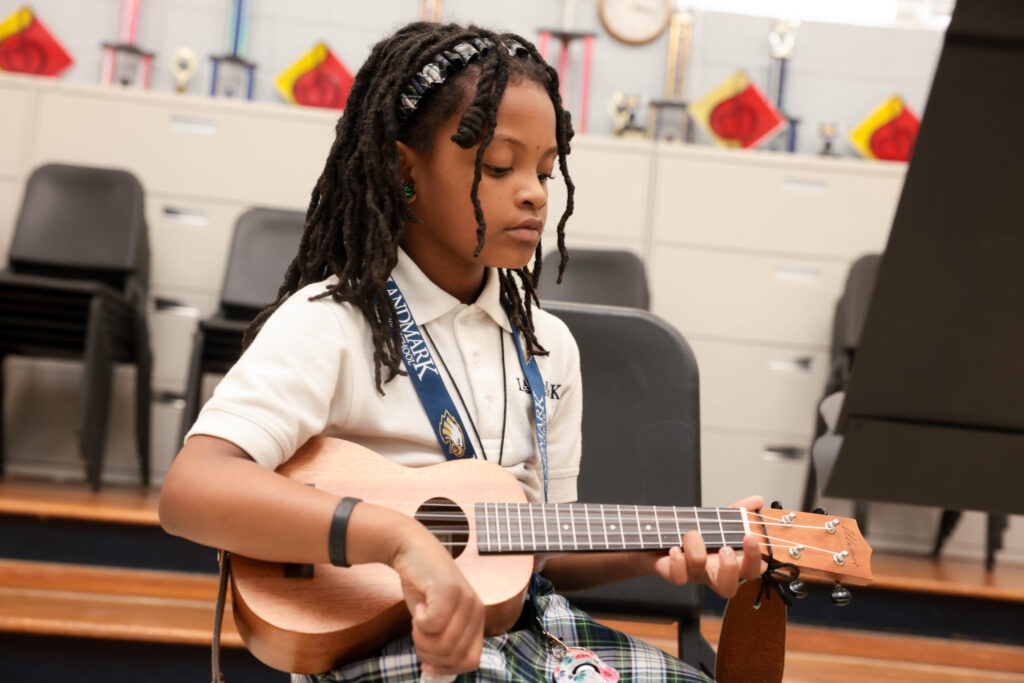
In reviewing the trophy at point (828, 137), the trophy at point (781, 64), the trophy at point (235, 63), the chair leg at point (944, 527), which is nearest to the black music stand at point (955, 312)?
the chair leg at point (944, 527)

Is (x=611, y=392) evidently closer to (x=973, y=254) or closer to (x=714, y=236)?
(x=973, y=254)

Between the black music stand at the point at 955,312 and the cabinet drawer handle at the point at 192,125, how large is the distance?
10.8ft

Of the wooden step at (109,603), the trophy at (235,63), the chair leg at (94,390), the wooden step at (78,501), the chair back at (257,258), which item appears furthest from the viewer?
the trophy at (235,63)

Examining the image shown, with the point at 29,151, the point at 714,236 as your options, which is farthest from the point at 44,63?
the point at 714,236

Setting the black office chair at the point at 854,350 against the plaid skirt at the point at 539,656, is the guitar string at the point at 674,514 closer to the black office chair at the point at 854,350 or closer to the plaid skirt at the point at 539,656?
the plaid skirt at the point at 539,656

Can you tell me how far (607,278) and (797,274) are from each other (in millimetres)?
873

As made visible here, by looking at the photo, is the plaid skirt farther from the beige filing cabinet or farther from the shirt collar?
the beige filing cabinet

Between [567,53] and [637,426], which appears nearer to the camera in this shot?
[637,426]

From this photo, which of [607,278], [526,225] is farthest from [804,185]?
[526,225]

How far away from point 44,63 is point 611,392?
4.09 meters

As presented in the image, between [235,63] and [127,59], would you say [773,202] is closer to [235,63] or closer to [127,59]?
[235,63]

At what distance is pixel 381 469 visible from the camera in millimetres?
986

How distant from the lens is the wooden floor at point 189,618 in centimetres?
209

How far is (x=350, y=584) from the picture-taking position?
89cm
